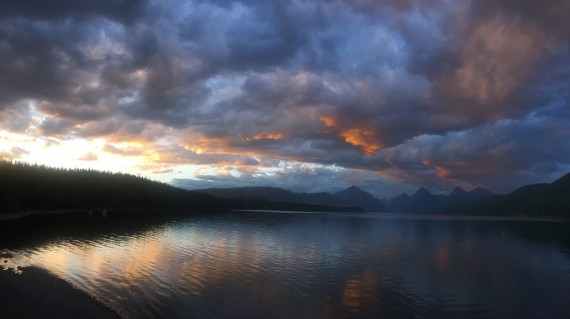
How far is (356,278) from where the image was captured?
58562 millimetres

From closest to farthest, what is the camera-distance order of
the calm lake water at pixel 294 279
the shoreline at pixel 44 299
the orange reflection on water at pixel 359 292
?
the shoreline at pixel 44 299, the calm lake water at pixel 294 279, the orange reflection on water at pixel 359 292

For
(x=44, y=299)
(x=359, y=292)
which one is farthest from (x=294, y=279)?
(x=44, y=299)

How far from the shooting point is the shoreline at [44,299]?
3234cm

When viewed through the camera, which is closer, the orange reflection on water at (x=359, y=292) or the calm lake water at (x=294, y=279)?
the calm lake water at (x=294, y=279)

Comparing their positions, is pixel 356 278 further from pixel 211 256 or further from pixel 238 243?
pixel 238 243

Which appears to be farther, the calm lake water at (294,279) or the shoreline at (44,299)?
the calm lake water at (294,279)

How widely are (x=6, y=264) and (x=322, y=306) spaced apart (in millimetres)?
43083

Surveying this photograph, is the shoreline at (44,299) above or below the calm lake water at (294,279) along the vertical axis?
above

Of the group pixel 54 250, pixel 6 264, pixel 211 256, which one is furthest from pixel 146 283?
pixel 54 250

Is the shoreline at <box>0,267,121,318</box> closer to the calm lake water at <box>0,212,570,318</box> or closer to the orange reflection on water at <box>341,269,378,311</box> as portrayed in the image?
the calm lake water at <box>0,212,570,318</box>

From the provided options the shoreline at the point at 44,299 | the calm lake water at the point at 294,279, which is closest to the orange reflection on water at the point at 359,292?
the calm lake water at the point at 294,279

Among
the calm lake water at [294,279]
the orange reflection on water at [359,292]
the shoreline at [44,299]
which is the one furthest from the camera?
the orange reflection on water at [359,292]

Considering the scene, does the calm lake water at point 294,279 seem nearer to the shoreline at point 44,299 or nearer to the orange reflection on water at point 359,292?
the orange reflection on water at point 359,292

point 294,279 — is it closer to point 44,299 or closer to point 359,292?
point 359,292
